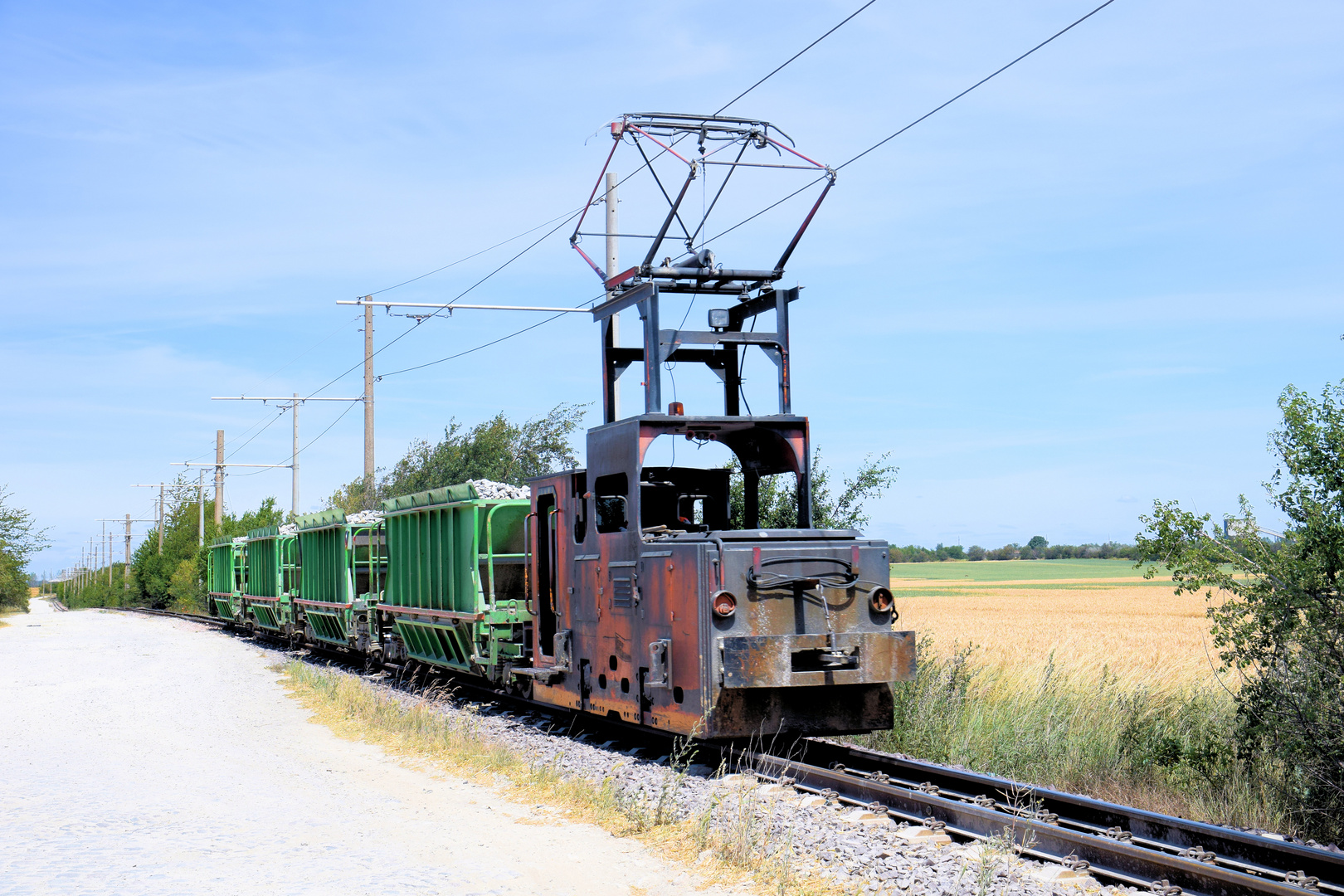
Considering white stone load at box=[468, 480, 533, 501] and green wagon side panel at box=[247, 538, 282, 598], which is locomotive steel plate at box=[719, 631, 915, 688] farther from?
green wagon side panel at box=[247, 538, 282, 598]

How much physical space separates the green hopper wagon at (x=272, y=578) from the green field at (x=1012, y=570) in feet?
218

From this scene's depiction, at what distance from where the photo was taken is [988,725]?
12273 millimetres

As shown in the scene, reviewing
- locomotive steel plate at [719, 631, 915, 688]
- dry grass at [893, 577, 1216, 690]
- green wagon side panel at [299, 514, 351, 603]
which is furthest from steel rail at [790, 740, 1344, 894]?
green wagon side panel at [299, 514, 351, 603]

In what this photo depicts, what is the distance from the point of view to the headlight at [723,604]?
10.1 meters

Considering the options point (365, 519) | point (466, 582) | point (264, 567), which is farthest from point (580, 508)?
point (264, 567)

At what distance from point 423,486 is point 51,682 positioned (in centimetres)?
1516

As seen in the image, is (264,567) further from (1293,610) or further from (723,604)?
(1293,610)

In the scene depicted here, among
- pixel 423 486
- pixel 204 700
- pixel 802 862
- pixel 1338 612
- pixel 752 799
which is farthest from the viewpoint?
pixel 423 486

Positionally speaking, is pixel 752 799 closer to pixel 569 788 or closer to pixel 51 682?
pixel 569 788

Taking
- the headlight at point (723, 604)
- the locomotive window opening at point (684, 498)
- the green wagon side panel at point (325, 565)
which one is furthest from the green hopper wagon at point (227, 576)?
the headlight at point (723, 604)

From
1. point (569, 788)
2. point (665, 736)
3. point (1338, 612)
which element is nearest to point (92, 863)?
point (569, 788)

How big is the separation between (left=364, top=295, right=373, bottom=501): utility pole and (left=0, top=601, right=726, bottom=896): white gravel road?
14.1m

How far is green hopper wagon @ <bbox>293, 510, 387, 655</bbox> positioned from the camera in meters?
23.4

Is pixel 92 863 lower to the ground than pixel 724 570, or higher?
lower
